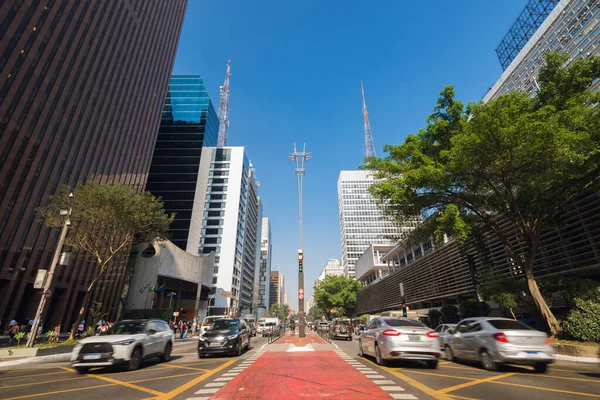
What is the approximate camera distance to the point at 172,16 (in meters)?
62.8

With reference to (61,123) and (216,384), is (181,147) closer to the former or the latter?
(61,123)

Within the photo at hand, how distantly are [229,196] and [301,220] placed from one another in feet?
206

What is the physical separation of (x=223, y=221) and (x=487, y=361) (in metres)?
79.0

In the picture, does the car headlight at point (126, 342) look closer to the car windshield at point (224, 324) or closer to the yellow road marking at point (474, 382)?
the car windshield at point (224, 324)

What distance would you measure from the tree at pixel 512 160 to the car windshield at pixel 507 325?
18.5 ft

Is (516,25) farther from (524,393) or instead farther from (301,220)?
(524,393)

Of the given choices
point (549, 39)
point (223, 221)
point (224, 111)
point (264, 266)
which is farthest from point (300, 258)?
point (264, 266)

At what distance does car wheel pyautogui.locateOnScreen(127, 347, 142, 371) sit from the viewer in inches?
362

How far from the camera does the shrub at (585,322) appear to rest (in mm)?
11227

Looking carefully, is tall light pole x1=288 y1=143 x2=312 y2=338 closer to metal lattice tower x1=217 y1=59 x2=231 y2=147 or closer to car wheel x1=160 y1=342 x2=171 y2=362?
car wheel x1=160 y1=342 x2=171 y2=362

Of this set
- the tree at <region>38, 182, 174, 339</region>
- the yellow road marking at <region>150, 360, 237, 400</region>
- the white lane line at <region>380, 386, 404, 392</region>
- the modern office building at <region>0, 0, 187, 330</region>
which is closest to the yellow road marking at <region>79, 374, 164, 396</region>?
the yellow road marking at <region>150, 360, 237, 400</region>

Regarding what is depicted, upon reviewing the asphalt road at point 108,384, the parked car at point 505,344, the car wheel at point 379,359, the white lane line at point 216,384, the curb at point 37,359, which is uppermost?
the parked car at point 505,344

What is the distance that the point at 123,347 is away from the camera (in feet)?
29.4

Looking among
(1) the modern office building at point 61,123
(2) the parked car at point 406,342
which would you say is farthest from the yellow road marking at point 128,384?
(1) the modern office building at point 61,123
